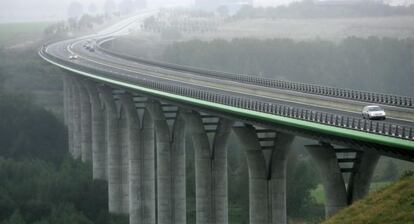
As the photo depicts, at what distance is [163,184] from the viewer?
7225 centimetres

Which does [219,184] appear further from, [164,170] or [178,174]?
[164,170]

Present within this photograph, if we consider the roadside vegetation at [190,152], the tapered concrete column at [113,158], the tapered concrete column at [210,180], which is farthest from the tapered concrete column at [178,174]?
the tapered concrete column at [113,158]

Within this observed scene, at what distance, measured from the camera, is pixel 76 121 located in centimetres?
11638

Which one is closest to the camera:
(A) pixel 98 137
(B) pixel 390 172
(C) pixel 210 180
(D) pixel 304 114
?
(D) pixel 304 114

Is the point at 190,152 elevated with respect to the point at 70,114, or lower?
elevated

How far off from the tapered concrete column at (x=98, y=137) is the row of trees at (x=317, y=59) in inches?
1638

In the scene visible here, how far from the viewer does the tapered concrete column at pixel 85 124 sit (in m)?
108

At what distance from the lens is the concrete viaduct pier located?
4197cm

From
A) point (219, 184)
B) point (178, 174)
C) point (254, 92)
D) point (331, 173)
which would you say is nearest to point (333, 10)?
point (178, 174)

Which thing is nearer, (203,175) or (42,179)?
(203,175)

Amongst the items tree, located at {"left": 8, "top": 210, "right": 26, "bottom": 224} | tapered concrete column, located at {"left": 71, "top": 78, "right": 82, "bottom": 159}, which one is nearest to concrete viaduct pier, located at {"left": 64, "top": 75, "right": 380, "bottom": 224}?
tapered concrete column, located at {"left": 71, "top": 78, "right": 82, "bottom": 159}

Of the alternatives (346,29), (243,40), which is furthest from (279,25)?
(346,29)

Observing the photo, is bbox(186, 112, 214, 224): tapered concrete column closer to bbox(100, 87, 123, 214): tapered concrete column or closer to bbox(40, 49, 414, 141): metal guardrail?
bbox(40, 49, 414, 141): metal guardrail

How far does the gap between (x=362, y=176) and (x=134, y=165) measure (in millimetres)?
41570
